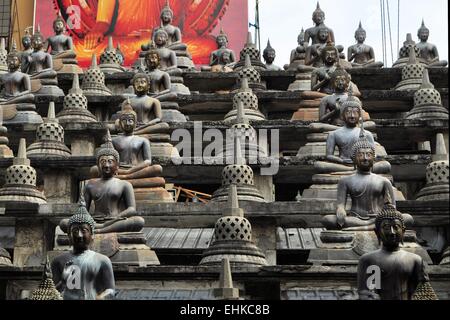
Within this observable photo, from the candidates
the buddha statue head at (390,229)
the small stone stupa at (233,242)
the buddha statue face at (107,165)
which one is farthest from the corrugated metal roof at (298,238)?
the buddha statue head at (390,229)

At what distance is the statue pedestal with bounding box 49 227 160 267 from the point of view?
43.9 ft

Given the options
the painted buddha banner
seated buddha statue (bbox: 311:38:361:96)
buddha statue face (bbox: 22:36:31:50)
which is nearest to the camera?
seated buddha statue (bbox: 311:38:361:96)

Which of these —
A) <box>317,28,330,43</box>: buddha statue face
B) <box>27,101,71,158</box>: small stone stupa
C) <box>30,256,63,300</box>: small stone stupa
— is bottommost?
<box>30,256,63,300</box>: small stone stupa

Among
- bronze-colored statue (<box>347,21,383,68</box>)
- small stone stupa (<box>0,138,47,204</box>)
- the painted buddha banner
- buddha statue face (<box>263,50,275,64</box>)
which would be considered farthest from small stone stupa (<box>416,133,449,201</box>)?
the painted buddha banner

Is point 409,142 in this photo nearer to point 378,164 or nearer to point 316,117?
point 316,117

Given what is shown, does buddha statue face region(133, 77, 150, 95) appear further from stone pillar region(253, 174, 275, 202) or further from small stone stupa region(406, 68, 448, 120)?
small stone stupa region(406, 68, 448, 120)

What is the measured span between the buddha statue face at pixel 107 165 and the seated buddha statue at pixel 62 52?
9.53 m

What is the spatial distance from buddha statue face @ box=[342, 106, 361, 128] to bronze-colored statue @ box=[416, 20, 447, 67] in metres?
7.37

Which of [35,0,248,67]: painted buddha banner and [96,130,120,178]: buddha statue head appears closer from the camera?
[96,130,120,178]: buddha statue head

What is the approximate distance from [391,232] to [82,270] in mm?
3302

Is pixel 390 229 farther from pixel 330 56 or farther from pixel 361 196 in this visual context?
pixel 330 56

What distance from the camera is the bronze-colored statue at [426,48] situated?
76.8 ft

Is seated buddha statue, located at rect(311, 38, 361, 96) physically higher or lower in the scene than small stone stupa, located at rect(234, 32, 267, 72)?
lower
